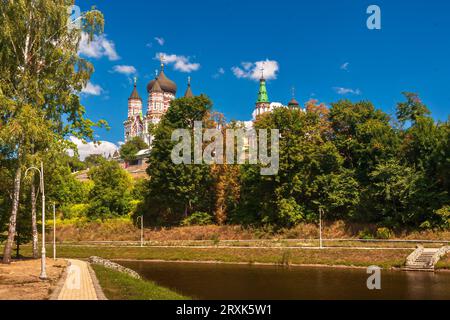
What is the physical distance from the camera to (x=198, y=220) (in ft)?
211

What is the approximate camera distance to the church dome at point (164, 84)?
161387mm

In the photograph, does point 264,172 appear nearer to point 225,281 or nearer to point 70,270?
point 225,281

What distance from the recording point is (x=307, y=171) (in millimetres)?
57156

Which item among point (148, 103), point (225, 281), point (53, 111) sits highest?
point (148, 103)

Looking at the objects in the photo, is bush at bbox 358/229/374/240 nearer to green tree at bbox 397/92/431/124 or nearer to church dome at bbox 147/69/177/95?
green tree at bbox 397/92/431/124

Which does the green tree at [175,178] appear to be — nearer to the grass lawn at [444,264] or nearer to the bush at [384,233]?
the bush at [384,233]

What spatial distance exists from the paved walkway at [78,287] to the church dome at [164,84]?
137 metres

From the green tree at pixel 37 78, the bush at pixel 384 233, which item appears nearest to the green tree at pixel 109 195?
the green tree at pixel 37 78

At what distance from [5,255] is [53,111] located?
10.8 metres

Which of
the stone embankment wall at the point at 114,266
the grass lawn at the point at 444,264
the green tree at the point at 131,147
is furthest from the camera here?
the green tree at the point at 131,147

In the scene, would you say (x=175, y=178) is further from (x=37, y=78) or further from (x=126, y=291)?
(x=126, y=291)

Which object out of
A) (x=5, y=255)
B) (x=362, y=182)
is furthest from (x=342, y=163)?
(x=5, y=255)

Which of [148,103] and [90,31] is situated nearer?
[90,31]

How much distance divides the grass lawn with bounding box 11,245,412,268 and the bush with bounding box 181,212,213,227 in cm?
1120
